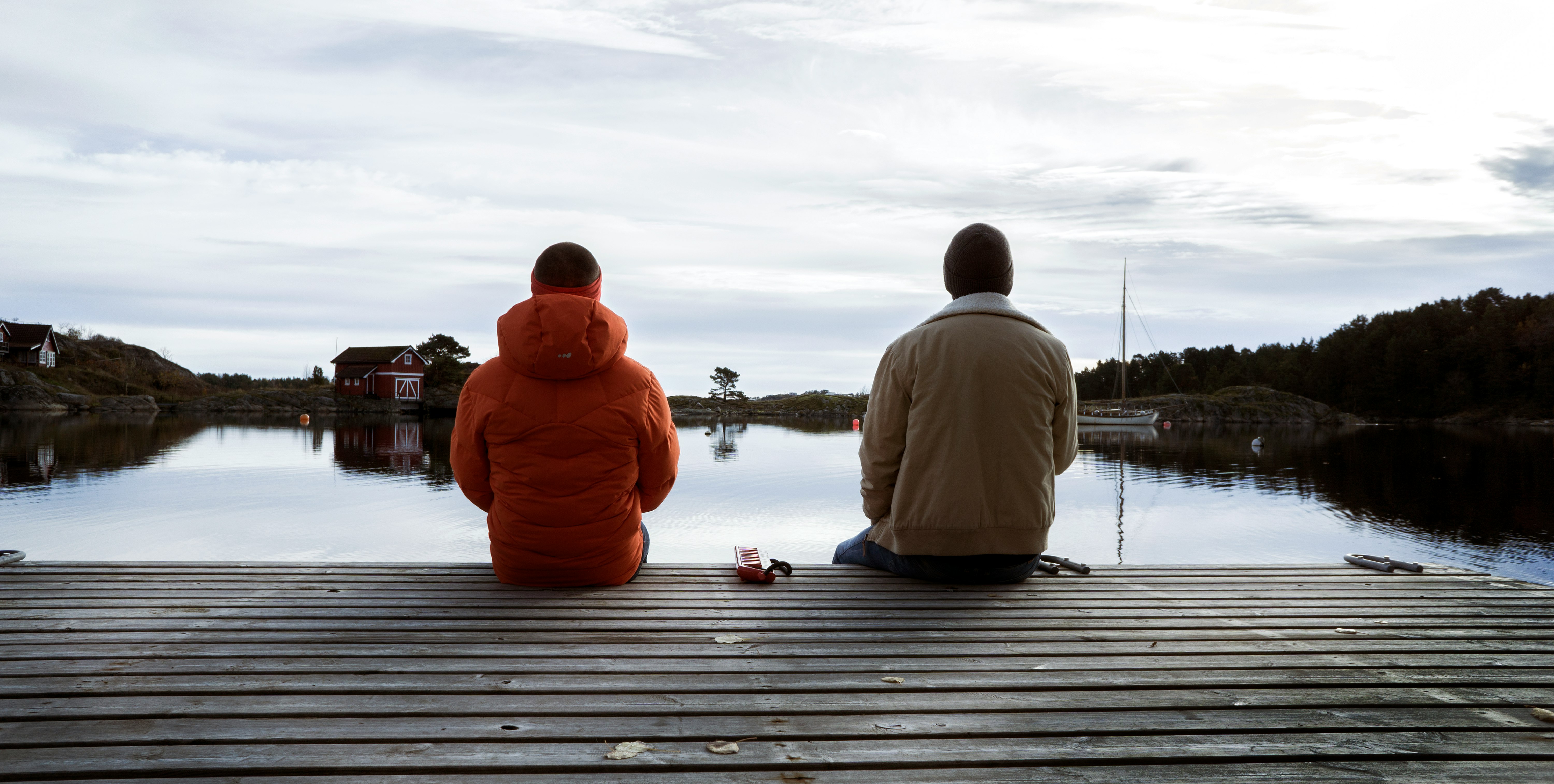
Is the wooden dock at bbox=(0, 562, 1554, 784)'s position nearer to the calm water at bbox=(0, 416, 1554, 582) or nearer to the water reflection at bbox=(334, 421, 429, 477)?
the calm water at bbox=(0, 416, 1554, 582)

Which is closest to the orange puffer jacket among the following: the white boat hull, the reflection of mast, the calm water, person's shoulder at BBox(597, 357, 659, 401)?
person's shoulder at BBox(597, 357, 659, 401)

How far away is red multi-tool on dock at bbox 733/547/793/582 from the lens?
3961 millimetres

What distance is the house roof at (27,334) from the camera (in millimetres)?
59031

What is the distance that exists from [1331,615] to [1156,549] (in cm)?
923

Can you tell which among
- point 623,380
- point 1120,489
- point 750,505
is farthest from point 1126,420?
point 623,380

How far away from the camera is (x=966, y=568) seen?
3.75 metres

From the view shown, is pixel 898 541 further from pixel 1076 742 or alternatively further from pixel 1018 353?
pixel 1076 742

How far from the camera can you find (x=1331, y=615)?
357cm

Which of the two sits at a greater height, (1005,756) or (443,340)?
(443,340)

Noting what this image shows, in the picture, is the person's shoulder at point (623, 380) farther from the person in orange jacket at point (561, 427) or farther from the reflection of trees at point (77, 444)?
the reflection of trees at point (77, 444)

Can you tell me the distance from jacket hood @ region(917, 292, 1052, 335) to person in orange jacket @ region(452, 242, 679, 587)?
1260 millimetres

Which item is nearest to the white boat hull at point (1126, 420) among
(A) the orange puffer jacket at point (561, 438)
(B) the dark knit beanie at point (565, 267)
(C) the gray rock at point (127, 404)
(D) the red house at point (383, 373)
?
(D) the red house at point (383, 373)

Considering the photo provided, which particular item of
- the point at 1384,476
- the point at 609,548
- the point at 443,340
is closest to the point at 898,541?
the point at 609,548

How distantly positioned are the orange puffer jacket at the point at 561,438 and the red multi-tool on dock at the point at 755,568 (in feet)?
2.19
